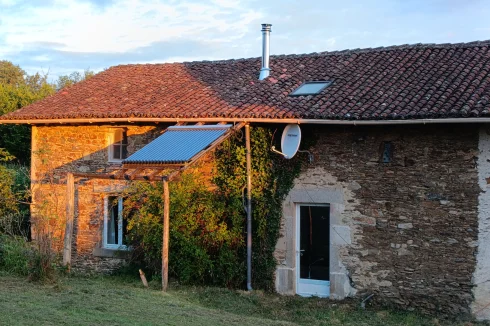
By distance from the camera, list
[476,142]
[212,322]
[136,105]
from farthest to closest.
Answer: [136,105]
[476,142]
[212,322]

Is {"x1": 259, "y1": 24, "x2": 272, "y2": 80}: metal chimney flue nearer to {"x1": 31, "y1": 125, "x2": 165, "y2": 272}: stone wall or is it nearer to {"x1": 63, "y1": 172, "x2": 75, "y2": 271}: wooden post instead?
{"x1": 31, "y1": 125, "x2": 165, "y2": 272}: stone wall

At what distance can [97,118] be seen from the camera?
14.4 m

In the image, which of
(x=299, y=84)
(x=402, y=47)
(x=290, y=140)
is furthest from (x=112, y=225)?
(x=402, y=47)

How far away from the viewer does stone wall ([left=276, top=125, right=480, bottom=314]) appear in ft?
37.8

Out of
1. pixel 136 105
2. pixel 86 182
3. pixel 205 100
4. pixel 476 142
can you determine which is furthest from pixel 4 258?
pixel 476 142

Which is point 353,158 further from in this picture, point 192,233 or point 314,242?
point 192,233

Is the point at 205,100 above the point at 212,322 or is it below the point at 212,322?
above

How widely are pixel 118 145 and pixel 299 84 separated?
14.4 ft

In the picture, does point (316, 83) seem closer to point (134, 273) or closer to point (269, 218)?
point (269, 218)

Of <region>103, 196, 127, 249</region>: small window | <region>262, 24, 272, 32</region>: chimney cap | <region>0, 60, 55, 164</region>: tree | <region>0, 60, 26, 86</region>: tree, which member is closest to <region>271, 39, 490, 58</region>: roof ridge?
<region>262, 24, 272, 32</region>: chimney cap

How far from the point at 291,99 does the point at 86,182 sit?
5.31 meters

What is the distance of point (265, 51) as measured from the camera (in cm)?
1573

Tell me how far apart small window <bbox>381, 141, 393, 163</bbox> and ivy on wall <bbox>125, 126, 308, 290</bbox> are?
1.61 metres

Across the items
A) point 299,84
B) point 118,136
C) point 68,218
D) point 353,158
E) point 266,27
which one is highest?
point 266,27
